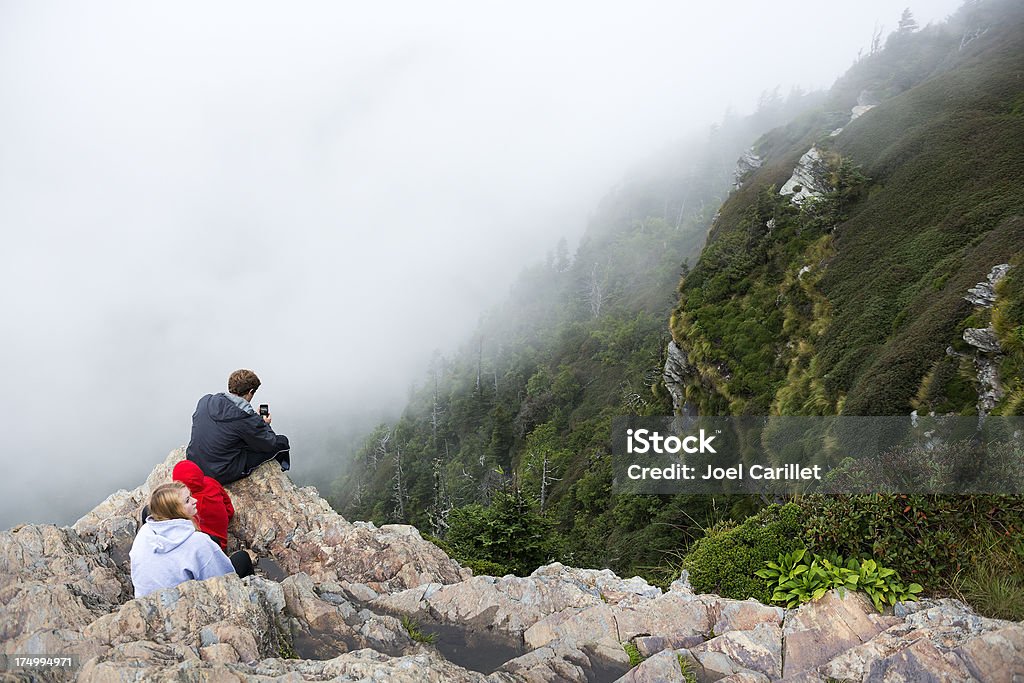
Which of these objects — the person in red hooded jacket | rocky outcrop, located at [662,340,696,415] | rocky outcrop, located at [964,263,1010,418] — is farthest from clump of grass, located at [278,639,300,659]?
rocky outcrop, located at [662,340,696,415]

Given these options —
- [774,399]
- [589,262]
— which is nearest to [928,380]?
[774,399]

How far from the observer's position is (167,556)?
16.8 feet

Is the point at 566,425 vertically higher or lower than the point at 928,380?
lower

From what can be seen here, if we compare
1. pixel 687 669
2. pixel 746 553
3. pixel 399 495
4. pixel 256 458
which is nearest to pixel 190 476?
pixel 256 458

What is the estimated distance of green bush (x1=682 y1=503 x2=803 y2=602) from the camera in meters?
6.89

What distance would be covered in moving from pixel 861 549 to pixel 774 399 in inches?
603

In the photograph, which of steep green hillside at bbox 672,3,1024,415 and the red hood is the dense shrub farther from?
steep green hillside at bbox 672,3,1024,415

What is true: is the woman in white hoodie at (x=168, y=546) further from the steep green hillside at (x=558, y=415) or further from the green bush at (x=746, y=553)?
the steep green hillside at (x=558, y=415)

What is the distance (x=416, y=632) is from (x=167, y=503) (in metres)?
2.87

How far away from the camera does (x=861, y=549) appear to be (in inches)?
258

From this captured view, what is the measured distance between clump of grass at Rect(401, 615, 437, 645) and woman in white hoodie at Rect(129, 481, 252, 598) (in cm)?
211

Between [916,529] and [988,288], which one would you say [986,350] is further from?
[916,529]

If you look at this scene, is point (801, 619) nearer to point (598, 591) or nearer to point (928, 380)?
point (598, 591)

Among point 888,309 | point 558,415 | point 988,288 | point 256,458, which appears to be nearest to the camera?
point 256,458
